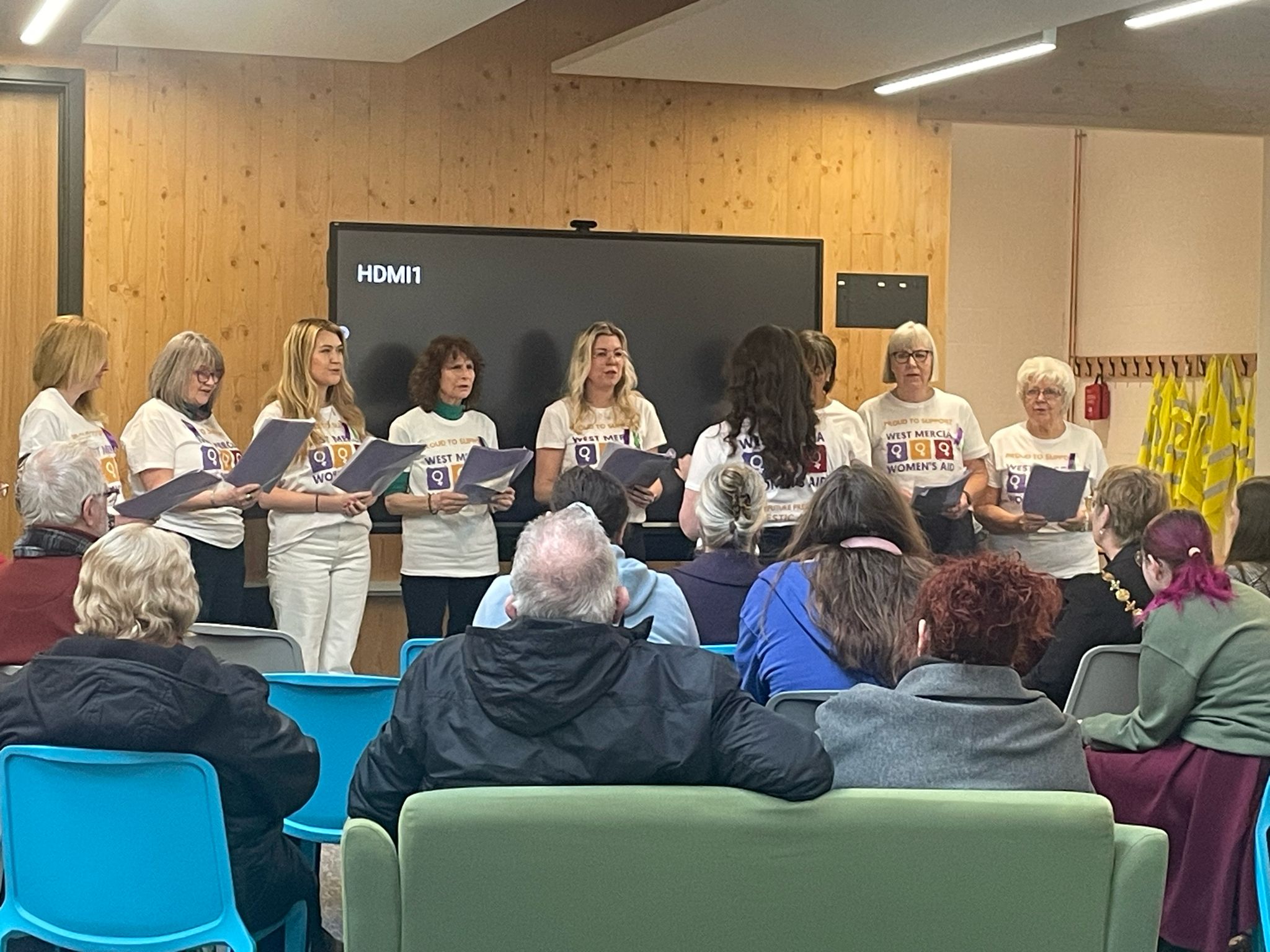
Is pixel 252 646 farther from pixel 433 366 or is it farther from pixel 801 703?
pixel 433 366

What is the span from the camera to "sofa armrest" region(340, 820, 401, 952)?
7.53ft

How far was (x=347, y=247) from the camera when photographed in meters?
6.43

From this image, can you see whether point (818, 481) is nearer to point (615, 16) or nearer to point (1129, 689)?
point (1129, 689)

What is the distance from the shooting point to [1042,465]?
6.00 m

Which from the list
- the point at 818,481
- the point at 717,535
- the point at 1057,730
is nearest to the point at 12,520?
the point at 818,481

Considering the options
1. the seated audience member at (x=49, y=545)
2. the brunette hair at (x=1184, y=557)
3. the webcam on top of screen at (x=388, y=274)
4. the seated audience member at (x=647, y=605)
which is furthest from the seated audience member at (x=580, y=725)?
the webcam on top of screen at (x=388, y=274)

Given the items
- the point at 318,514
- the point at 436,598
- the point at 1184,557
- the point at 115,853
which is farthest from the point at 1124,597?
the point at 318,514

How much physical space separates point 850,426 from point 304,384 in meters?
1.95

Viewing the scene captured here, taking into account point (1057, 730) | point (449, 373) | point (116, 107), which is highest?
point (116, 107)

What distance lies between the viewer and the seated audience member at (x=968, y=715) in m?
2.48

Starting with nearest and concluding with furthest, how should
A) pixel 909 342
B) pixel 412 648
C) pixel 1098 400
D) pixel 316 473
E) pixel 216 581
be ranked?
pixel 412 648 < pixel 216 581 < pixel 316 473 < pixel 909 342 < pixel 1098 400

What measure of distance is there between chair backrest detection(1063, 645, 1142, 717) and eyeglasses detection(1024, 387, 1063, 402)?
243cm

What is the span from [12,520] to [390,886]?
4729mm

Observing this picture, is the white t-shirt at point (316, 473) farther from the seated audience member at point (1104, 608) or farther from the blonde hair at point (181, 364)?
the seated audience member at point (1104, 608)
